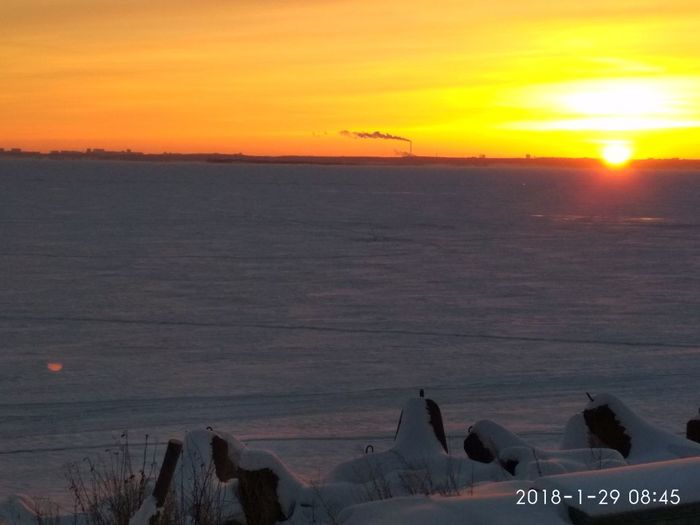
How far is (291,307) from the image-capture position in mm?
17766

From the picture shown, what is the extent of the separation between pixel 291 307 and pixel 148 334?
3426 mm

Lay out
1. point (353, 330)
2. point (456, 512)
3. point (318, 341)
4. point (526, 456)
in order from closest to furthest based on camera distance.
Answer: point (456, 512) < point (526, 456) < point (318, 341) < point (353, 330)

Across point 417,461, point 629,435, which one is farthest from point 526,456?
point 629,435

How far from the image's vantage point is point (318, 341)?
565 inches

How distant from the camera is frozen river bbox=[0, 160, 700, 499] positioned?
9.93 metres

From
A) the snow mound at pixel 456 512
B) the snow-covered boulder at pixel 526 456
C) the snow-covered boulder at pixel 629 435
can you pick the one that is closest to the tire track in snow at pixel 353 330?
the snow-covered boulder at pixel 629 435

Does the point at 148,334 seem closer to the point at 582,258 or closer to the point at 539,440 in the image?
the point at 539,440

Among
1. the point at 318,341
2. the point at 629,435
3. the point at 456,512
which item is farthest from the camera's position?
the point at 318,341

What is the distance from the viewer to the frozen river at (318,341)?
9.93 metres

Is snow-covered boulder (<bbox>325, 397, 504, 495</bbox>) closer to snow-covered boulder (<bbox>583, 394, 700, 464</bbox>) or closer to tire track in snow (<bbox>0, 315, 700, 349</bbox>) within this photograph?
snow-covered boulder (<bbox>583, 394, 700, 464</bbox>)

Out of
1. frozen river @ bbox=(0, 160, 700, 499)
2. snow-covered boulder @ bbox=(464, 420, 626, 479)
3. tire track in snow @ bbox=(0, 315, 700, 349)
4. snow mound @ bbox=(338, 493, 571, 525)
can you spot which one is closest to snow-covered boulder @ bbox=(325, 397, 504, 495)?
snow-covered boulder @ bbox=(464, 420, 626, 479)

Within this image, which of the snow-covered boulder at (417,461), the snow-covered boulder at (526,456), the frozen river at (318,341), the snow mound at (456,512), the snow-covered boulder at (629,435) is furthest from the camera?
the frozen river at (318,341)

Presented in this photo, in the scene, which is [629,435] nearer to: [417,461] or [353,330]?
[417,461]

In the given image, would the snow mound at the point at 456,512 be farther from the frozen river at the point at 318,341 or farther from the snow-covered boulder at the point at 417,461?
the frozen river at the point at 318,341
